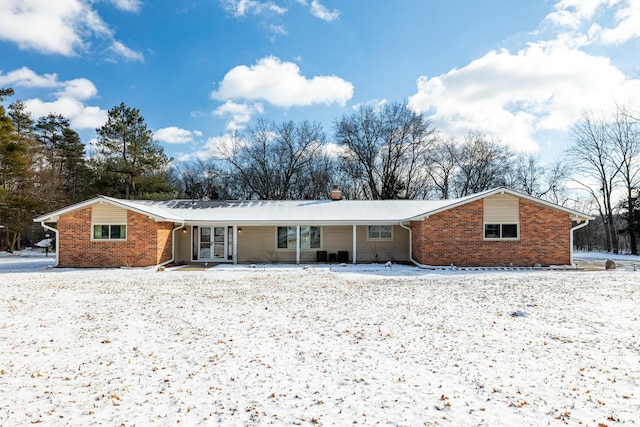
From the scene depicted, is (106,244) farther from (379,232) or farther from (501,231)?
(501,231)

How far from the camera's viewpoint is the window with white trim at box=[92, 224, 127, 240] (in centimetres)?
1475

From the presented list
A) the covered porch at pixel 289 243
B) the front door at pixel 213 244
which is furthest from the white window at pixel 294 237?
the front door at pixel 213 244

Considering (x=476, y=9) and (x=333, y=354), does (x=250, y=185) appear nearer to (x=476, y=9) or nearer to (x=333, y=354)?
(x=476, y=9)

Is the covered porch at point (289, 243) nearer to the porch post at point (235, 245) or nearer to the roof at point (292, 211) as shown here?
the porch post at point (235, 245)

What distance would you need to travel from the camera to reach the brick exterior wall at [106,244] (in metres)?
14.6

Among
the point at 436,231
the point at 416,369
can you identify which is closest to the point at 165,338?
the point at 416,369

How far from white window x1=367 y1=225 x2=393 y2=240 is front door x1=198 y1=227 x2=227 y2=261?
7.01m

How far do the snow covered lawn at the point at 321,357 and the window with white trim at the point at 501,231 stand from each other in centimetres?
579

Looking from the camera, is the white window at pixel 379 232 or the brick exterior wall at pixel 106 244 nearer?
the brick exterior wall at pixel 106 244

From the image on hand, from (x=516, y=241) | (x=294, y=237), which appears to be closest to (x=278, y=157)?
(x=294, y=237)

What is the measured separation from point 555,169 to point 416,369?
36033mm

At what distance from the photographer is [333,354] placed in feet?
15.6

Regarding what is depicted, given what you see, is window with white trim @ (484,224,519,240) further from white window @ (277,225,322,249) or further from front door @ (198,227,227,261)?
front door @ (198,227,227,261)

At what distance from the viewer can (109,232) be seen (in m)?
14.8
